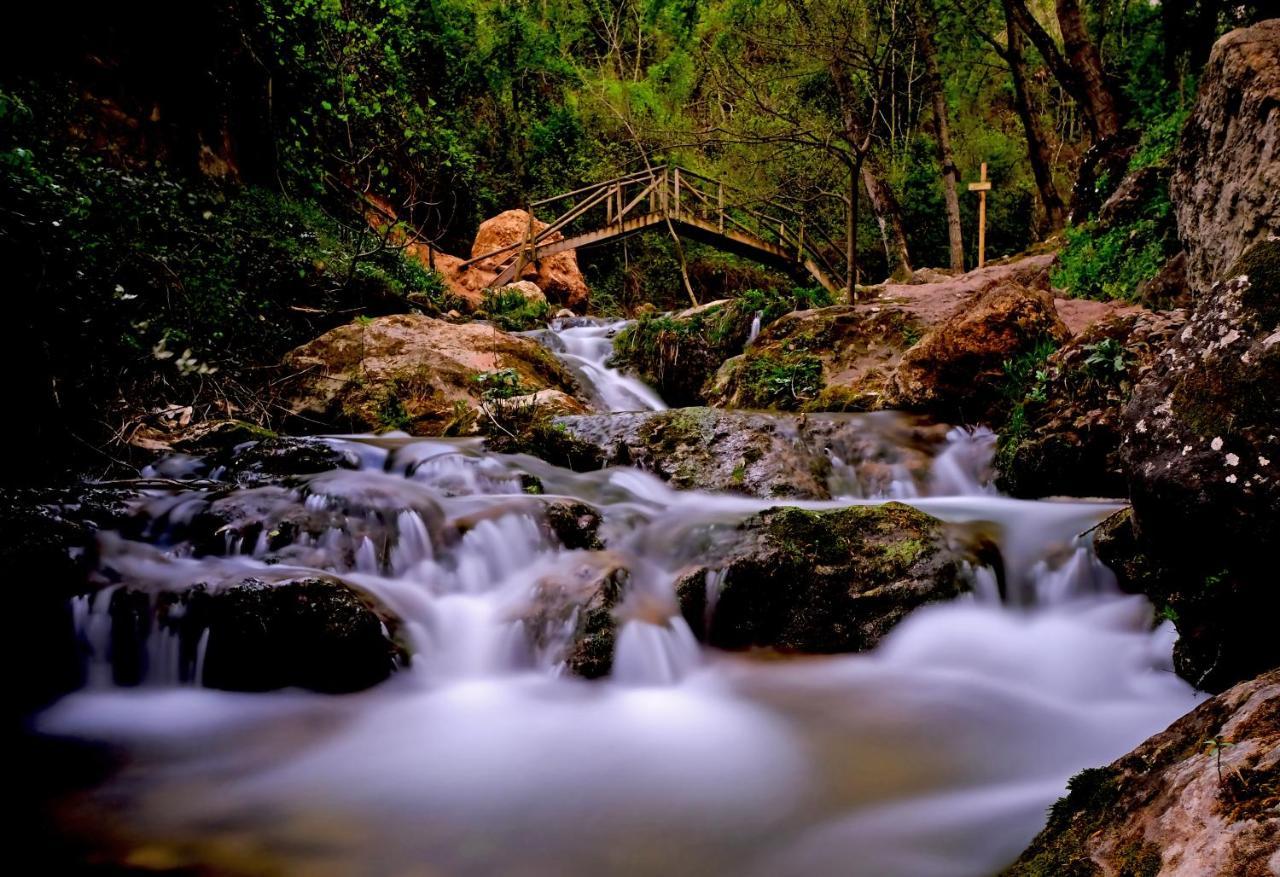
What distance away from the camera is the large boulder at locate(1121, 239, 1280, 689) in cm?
214

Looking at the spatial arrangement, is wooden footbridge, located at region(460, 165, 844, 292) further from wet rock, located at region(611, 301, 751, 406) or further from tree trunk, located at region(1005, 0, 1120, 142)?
tree trunk, located at region(1005, 0, 1120, 142)

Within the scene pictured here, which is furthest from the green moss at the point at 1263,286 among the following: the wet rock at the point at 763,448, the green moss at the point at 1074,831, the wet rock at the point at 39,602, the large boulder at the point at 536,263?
the large boulder at the point at 536,263

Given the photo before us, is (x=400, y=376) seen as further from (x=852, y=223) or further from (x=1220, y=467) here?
(x=1220, y=467)

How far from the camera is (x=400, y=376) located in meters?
7.69

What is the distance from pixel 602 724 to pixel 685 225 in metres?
13.8

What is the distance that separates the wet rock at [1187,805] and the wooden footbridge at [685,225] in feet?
44.3

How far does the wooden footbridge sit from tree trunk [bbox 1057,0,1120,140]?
4.91 m

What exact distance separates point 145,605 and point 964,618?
13.6ft

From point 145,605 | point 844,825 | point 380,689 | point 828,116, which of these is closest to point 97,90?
point 145,605

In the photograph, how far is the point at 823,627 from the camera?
12.2 ft

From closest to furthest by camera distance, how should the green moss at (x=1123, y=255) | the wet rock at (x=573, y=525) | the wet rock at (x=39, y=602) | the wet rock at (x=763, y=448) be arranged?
1. the wet rock at (x=39, y=602)
2. the wet rock at (x=573, y=525)
3. the wet rock at (x=763, y=448)
4. the green moss at (x=1123, y=255)

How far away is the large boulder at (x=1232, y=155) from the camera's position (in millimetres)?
4582

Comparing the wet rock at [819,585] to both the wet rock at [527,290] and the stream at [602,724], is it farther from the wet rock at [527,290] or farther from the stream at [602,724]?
the wet rock at [527,290]

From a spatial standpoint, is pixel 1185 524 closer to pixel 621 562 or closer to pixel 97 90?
pixel 621 562
